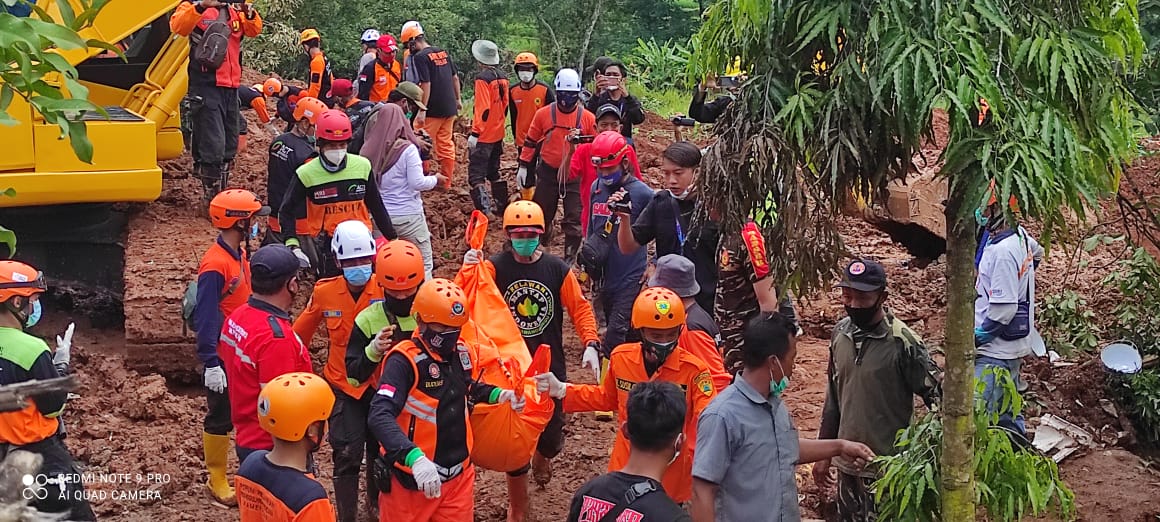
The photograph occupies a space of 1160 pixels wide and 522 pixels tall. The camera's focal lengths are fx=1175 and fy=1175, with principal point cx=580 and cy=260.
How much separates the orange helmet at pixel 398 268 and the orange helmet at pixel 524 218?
3.61ft

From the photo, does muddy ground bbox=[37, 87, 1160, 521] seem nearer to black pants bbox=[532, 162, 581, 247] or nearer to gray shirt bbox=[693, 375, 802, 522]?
black pants bbox=[532, 162, 581, 247]

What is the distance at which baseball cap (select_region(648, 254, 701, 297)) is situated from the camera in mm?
6305

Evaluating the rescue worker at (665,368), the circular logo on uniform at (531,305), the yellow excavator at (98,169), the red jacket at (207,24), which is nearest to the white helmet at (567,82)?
the red jacket at (207,24)

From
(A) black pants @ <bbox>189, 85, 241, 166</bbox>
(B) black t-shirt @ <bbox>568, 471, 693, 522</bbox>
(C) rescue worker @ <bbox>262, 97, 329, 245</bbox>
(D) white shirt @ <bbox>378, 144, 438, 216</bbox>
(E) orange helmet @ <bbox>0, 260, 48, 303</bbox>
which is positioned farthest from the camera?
(A) black pants @ <bbox>189, 85, 241, 166</bbox>

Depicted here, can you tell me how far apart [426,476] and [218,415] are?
8.20 feet

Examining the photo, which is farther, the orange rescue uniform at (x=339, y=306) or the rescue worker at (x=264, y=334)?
the orange rescue uniform at (x=339, y=306)

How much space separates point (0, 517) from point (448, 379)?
3.55 metres

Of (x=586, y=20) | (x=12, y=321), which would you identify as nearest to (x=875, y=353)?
(x=12, y=321)

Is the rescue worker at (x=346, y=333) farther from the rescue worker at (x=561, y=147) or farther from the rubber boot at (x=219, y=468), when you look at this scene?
the rescue worker at (x=561, y=147)

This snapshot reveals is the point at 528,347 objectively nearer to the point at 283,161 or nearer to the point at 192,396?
the point at 283,161

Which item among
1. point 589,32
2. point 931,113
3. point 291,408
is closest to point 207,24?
point 291,408

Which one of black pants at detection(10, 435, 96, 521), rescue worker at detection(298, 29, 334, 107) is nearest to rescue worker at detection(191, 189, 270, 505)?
black pants at detection(10, 435, 96, 521)

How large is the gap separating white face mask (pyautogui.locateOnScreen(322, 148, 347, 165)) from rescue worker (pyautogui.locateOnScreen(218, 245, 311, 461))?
7.05 feet

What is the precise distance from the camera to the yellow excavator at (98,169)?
Answer: 892 centimetres
